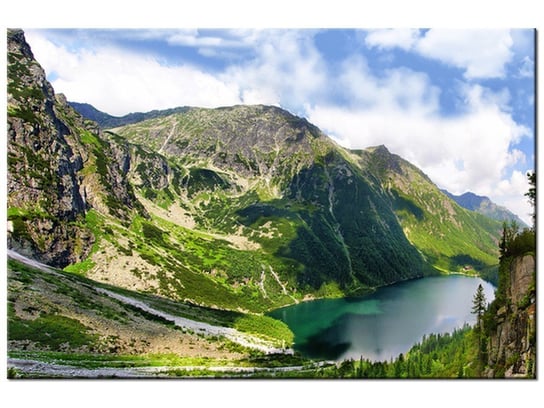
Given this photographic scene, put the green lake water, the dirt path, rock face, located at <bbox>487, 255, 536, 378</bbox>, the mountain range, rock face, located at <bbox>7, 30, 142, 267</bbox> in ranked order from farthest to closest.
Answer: the mountain range
rock face, located at <bbox>7, 30, 142, 267</bbox>
the green lake water
the dirt path
rock face, located at <bbox>487, 255, 536, 378</bbox>

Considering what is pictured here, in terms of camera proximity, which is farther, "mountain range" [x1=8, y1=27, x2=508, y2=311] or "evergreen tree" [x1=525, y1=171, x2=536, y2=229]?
"mountain range" [x1=8, y1=27, x2=508, y2=311]

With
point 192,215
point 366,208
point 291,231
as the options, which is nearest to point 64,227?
point 291,231

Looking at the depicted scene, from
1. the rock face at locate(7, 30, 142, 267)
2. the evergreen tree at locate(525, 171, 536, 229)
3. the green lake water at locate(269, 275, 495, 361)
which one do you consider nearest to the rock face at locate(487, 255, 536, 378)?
the evergreen tree at locate(525, 171, 536, 229)

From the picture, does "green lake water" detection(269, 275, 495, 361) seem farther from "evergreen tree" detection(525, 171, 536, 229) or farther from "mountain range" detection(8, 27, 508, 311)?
"evergreen tree" detection(525, 171, 536, 229)

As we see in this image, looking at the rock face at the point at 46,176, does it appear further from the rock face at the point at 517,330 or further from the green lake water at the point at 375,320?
the rock face at the point at 517,330

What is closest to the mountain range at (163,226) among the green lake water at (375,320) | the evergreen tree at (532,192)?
the green lake water at (375,320)
